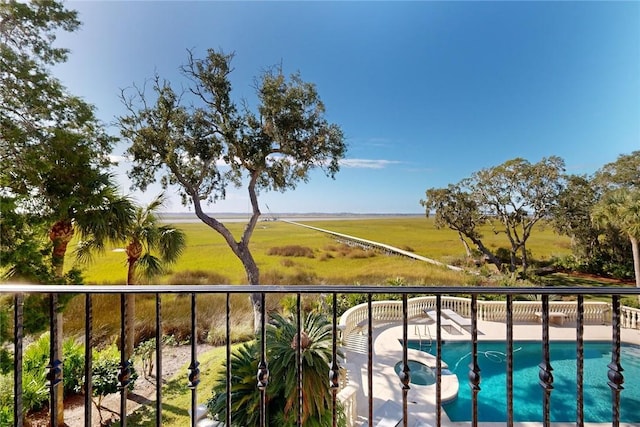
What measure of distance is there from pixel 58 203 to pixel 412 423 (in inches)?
264

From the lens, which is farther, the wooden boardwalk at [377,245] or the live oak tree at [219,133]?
the wooden boardwalk at [377,245]

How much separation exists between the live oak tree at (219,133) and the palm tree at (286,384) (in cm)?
465

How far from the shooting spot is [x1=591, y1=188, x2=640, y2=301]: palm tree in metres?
7.24

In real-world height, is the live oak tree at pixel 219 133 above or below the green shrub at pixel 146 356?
above

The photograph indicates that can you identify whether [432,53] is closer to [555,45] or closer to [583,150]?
[555,45]

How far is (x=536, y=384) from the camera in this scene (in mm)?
5430

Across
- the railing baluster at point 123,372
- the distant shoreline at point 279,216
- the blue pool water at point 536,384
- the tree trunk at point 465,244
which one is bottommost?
the blue pool water at point 536,384

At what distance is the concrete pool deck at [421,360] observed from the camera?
4.08m

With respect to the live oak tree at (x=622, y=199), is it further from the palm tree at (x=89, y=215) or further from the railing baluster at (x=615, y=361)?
the palm tree at (x=89, y=215)

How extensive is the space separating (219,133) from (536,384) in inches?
395

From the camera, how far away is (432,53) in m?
7.56

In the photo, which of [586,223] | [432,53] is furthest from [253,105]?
[586,223]

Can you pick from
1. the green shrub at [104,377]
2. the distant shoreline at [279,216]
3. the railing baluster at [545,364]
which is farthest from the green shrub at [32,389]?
the railing baluster at [545,364]

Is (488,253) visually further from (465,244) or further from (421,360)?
(421,360)
